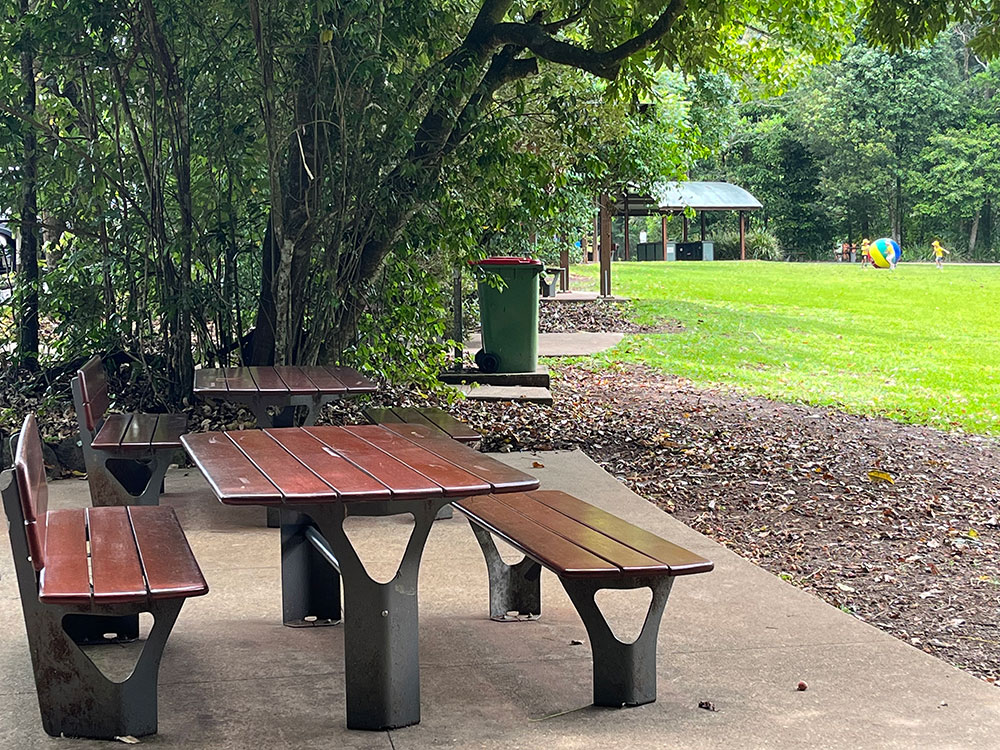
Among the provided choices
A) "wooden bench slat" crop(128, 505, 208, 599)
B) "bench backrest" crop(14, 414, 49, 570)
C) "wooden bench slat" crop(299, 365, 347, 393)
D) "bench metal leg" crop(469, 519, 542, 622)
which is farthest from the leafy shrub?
"bench backrest" crop(14, 414, 49, 570)

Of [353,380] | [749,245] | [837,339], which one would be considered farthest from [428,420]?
[749,245]

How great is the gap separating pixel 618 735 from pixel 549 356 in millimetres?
12313

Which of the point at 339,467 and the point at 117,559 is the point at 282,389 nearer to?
the point at 339,467

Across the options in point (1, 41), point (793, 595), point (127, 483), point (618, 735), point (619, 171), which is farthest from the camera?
point (619, 171)

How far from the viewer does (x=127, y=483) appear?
6.25 metres

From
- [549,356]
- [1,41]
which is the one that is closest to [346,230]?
[1,41]

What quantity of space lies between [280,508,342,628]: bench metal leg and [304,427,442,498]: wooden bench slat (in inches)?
14.0

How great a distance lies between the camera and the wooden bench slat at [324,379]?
603cm

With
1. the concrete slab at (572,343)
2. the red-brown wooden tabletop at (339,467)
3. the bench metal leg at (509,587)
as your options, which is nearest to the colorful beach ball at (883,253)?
the concrete slab at (572,343)

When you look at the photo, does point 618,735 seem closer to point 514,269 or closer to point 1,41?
point 1,41

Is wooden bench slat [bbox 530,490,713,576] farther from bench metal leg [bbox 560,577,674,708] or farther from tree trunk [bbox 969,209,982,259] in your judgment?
tree trunk [bbox 969,209,982,259]

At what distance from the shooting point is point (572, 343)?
57.8 ft

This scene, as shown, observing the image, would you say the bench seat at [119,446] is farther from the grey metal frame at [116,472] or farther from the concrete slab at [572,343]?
the concrete slab at [572,343]

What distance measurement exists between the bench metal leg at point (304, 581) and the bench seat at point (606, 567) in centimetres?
61
